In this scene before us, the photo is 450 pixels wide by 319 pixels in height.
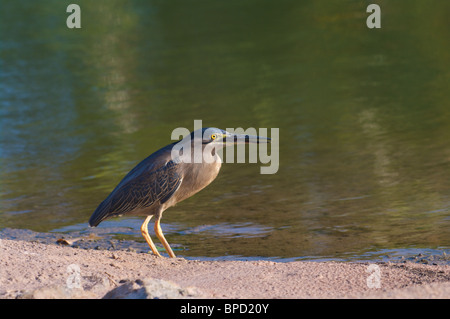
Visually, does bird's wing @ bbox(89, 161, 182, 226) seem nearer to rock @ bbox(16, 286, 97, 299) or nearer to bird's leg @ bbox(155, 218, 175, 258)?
bird's leg @ bbox(155, 218, 175, 258)

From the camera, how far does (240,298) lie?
556cm

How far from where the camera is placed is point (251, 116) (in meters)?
14.8

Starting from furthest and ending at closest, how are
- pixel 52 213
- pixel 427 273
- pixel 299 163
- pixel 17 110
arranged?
pixel 17 110
pixel 299 163
pixel 52 213
pixel 427 273

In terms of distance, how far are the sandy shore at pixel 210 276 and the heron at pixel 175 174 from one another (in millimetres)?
682

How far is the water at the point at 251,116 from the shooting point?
9.05m

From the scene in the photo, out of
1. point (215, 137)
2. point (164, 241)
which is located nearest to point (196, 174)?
point (215, 137)

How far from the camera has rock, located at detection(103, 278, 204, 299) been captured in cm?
Answer: 504

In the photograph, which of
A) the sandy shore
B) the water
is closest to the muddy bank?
the sandy shore

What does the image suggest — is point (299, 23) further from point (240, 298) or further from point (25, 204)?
point (240, 298)

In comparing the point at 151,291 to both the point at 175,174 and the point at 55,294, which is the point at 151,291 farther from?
the point at 175,174

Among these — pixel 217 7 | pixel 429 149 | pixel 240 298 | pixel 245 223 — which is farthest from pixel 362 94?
pixel 217 7

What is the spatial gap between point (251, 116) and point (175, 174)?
23.4ft

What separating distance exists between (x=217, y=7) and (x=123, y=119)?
13.3m

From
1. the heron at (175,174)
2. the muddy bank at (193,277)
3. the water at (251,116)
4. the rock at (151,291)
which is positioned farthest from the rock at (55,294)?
the water at (251,116)
